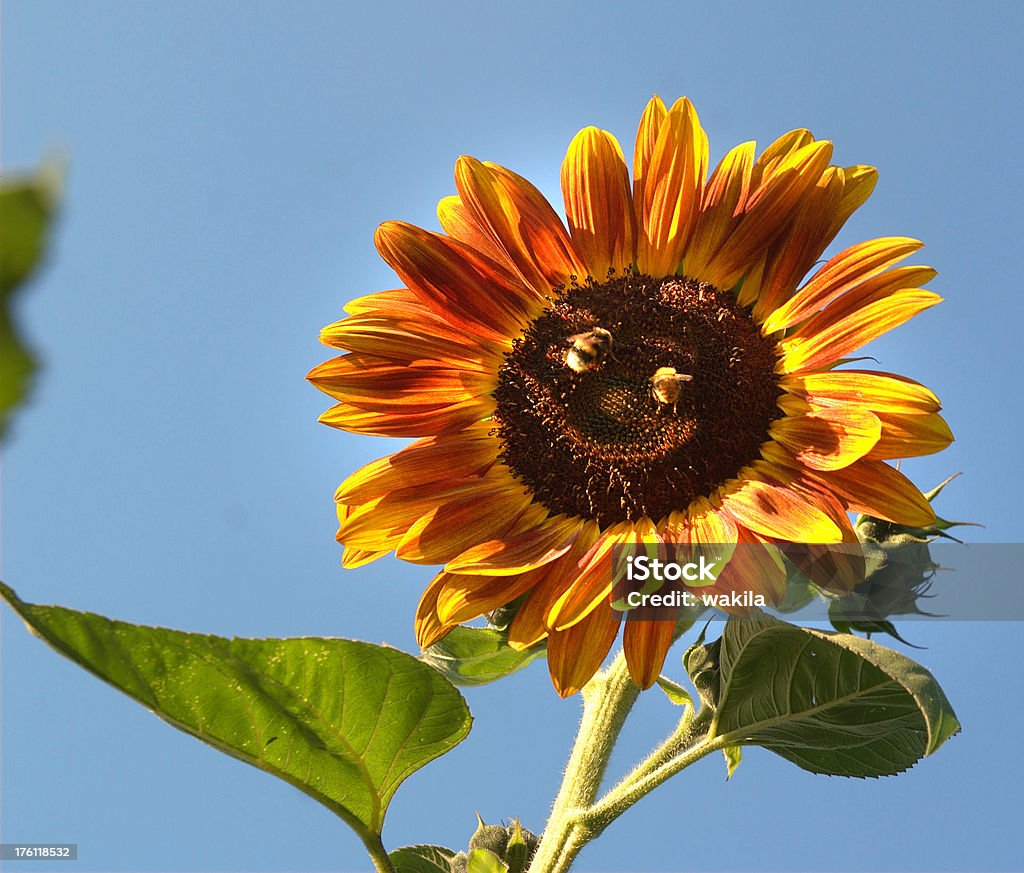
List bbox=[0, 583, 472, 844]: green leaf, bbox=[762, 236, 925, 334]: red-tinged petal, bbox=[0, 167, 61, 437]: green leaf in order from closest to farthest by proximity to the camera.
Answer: bbox=[0, 167, 61, 437]: green leaf → bbox=[0, 583, 472, 844]: green leaf → bbox=[762, 236, 925, 334]: red-tinged petal

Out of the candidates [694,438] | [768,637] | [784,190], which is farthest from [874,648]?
[784,190]

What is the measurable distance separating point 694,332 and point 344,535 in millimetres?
1000

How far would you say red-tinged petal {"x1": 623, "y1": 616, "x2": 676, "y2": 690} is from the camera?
1.98 metres

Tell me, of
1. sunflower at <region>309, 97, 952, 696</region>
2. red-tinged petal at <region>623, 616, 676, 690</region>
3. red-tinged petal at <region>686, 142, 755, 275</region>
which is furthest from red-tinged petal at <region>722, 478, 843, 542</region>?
red-tinged petal at <region>686, 142, 755, 275</region>

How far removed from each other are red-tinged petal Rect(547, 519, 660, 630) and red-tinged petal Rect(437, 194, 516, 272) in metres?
0.82

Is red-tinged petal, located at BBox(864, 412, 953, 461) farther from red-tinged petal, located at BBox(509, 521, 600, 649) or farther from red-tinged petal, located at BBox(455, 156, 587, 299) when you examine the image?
red-tinged petal, located at BBox(455, 156, 587, 299)

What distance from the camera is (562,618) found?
6.76 feet

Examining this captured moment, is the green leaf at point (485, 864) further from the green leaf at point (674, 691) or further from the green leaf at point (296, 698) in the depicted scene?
the green leaf at point (674, 691)

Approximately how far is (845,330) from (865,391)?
0.58 ft

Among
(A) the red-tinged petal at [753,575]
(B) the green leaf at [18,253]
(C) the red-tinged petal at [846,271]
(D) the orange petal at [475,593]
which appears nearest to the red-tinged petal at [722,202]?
(C) the red-tinged petal at [846,271]

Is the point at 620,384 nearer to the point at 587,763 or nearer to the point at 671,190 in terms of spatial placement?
the point at 671,190

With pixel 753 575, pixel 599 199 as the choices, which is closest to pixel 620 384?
pixel 599 199

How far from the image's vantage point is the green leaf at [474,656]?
7.98 feet

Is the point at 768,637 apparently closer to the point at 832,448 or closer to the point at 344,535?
the point at 832,448
